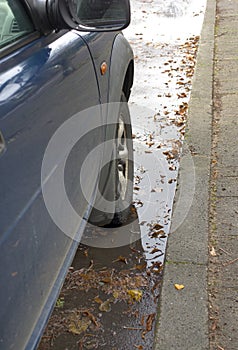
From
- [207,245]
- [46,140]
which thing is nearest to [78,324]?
[207,245]

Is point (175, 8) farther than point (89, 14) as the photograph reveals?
Yes

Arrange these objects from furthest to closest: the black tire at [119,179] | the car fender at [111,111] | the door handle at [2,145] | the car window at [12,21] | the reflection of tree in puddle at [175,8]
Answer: the reflection of tree in puddle at [175,8] < the black tire at [119,179] < the car fender at [111,111] < the car window at [12,21] < the door handle at [2,145]

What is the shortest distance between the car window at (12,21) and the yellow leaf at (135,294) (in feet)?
5.57

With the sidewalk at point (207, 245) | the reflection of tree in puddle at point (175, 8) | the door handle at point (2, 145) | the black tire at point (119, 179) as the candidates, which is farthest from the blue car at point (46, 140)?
the reflection of tree in puddle at point (175, 8)

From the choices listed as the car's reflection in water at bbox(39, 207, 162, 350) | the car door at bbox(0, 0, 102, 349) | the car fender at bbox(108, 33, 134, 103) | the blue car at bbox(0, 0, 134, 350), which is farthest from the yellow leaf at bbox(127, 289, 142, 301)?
the car fender at bbox(108, 33, 134, 103)

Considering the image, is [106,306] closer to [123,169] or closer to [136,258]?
[136,258]

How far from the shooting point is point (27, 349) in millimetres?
1587

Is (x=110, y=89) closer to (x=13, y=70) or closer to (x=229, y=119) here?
(x=13, y=70)

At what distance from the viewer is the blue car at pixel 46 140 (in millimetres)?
1477

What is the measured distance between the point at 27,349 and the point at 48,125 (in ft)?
2.62

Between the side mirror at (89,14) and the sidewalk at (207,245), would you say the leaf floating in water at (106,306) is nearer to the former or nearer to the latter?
the sidewalk at (207,245)

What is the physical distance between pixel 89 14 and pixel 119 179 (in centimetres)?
133

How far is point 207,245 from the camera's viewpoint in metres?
3.18

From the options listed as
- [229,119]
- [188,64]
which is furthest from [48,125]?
[188,64]
